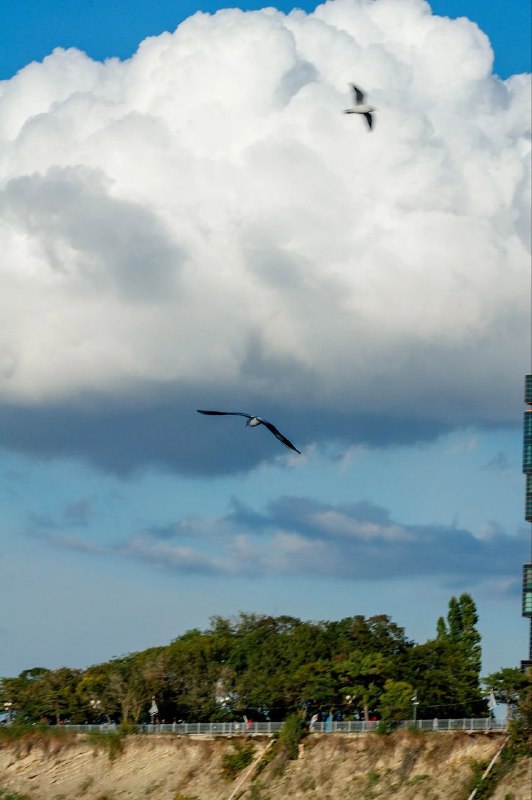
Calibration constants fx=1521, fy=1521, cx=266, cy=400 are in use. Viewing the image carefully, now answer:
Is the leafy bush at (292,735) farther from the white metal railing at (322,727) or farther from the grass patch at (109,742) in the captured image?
the grass patch at (109,742)

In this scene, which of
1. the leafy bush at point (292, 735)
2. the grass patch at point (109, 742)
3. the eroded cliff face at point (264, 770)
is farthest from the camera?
the grass patch at point (109, 742)

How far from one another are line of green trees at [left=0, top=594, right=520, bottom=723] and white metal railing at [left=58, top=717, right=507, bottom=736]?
6.05 meters

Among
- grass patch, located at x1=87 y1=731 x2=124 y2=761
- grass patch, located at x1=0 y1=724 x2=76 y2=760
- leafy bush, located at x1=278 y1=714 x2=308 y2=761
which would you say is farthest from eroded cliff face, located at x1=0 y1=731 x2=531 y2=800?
leafy bush, located at x1=278 y1=714 x2=308 y2=761

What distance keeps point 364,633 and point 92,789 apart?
4085cm

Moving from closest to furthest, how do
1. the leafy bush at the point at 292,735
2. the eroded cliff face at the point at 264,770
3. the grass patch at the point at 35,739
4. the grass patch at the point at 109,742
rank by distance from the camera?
the eroded cliff face at the point at 264,770, the leafy bush at the point at 292,735, the grass patch at the point at 109,742, the grass patch at the point at 35,739

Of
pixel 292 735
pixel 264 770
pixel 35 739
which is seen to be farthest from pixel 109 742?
pixel 292 735

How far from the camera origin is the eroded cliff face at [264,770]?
126 m

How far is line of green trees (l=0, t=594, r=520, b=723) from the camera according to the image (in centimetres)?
15925

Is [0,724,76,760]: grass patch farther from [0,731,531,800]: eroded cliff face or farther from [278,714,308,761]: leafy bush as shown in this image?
[278,714,308,761]: leafy bush

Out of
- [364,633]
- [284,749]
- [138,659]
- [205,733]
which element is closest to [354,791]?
[284,749]

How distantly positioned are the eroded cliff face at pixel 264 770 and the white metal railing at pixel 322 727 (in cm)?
176

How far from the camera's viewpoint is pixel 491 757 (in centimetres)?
12506

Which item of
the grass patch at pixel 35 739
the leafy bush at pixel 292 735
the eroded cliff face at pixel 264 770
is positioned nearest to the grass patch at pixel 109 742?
the eroded cliff face at pixel 264 770

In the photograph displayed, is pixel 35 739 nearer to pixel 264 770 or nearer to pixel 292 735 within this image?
pixel 264 770
